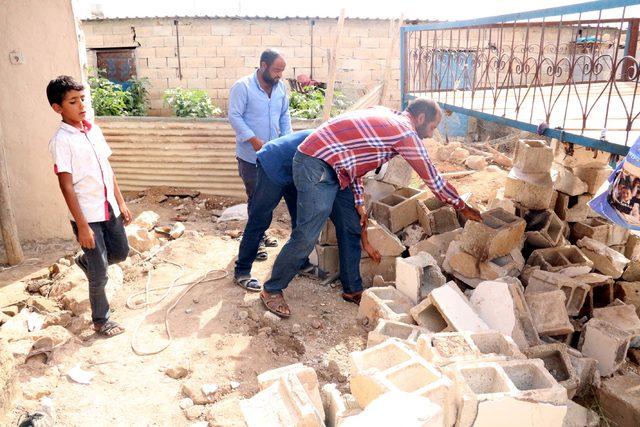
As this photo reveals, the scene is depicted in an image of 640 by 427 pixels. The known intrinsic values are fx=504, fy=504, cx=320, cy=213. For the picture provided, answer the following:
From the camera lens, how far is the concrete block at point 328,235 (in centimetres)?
451

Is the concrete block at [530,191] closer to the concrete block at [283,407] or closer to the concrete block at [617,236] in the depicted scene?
the concrete block at [617,236]

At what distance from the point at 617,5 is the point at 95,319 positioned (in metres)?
3.92

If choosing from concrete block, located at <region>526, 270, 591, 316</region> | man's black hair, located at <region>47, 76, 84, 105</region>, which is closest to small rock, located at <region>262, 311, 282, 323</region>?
concrete block, located at <region>526, 270, 591, 316</region>

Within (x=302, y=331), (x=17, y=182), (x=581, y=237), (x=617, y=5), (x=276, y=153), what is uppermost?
(x=617, y=5)

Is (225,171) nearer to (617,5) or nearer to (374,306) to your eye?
(374,306)

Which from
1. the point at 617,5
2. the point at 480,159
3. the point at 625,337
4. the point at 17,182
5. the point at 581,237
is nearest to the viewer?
the point at 617,5

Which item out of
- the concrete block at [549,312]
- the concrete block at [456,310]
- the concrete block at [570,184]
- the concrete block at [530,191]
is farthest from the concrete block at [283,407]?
the concrete block at [570,184]

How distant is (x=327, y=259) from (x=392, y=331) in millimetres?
1324

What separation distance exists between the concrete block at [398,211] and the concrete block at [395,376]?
6.29ft

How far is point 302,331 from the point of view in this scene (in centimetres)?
371

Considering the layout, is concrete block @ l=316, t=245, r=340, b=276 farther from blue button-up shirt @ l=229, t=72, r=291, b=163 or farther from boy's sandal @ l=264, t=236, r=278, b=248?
blue button-up shirt @ l=229, t=72, r=291, b=163


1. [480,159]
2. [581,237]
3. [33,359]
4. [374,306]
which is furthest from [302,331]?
[480,159]

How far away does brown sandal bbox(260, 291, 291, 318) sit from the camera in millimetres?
3791

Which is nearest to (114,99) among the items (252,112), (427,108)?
(252,112)
